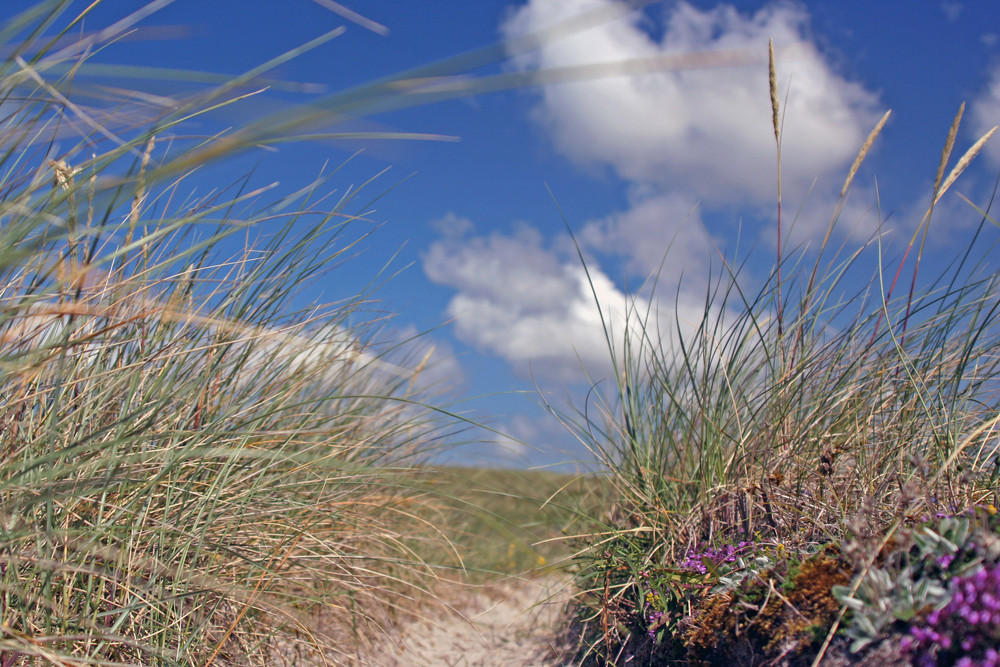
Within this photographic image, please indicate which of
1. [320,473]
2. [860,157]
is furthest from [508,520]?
[860,157]

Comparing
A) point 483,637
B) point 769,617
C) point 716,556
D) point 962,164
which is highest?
point 962,164

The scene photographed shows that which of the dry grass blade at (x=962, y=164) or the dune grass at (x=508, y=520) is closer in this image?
the dry grass blade at (x=962, y=164)

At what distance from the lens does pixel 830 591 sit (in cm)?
152

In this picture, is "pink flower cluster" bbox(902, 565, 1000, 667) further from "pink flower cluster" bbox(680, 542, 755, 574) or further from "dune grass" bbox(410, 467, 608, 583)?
"dune grass" bbox(410, 467, 608, 583)

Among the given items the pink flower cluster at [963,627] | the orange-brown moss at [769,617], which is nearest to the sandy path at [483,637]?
the orange-brown moss at [769,617]

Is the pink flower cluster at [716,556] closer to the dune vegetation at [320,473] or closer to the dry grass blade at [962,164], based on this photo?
the dune vegetation at [320,473]

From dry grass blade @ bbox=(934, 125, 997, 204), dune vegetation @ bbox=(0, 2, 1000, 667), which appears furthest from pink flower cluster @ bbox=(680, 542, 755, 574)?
dry grass blade @ bbox=(934, 125, 997, 204)

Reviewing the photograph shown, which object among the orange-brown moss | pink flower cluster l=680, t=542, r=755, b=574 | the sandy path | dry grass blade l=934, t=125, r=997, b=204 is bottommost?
the sandy path

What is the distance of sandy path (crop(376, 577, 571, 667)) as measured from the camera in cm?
300

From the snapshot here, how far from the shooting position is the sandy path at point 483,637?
9.83 feet

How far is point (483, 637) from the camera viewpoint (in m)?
3.59

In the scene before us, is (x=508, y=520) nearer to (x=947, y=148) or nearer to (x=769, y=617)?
(x=769, y=617)

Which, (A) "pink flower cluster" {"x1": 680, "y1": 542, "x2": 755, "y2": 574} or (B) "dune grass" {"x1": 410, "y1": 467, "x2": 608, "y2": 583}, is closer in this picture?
(A) "pink flower cluster" {"x1": 680, "y1": 542, "x2": 755, "y2": 574}

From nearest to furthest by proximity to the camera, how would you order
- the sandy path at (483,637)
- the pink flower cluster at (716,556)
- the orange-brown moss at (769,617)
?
1. the orange-brown moss at (769,617)
2. the pink flower cluster at (716,556)
3. the sandy path at (483,637)
